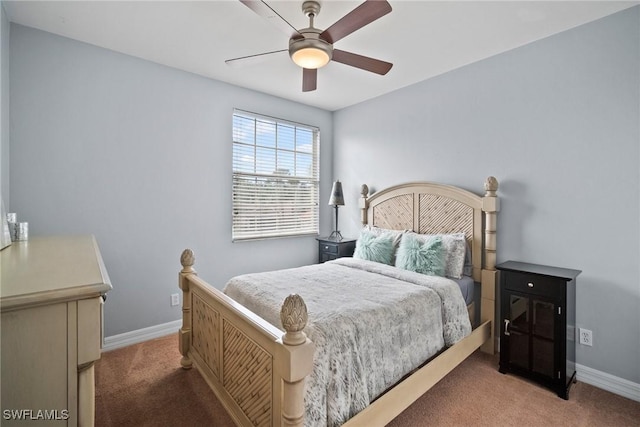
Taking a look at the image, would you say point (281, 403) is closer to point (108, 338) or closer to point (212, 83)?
point (108, 338)

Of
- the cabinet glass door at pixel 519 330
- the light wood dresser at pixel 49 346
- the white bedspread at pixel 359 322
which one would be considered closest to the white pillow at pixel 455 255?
the white bedspread at pixel 359 322

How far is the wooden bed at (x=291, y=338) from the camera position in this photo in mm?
1301

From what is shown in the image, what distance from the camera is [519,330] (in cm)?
242

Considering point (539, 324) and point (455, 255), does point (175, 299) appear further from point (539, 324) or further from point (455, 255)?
point (539, 324)

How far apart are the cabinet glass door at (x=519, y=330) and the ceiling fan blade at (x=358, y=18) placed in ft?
7.53

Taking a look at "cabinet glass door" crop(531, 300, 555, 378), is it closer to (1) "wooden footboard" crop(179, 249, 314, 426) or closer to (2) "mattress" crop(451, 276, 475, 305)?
(2) "mattress" crop(451, 276, 475, 305)

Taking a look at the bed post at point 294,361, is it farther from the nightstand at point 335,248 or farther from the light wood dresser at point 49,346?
the nightstand at point 335,248

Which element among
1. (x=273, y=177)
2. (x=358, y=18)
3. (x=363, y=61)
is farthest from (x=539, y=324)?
(x=273, y=177)

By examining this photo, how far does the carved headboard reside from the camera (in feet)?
9.28

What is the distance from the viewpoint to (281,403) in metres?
1.39

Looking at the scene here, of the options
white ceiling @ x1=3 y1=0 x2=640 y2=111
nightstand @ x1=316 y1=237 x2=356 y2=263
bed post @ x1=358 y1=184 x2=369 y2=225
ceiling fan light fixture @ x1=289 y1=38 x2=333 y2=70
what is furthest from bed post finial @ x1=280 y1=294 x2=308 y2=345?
bed post @ x1=358 y1=184 x2=369 y2=225

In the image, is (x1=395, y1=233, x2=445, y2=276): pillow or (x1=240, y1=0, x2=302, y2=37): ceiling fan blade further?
(x1=395, y1=233, x2=445, y2=276): pillow

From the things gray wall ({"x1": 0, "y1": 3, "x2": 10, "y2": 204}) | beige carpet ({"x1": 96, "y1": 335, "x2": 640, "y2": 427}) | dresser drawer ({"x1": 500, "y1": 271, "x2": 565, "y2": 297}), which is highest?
gray wall ({"x1": 0, "y1": 3, "x2": 10, "y2": 204})

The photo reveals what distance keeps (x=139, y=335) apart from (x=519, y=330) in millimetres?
3395
